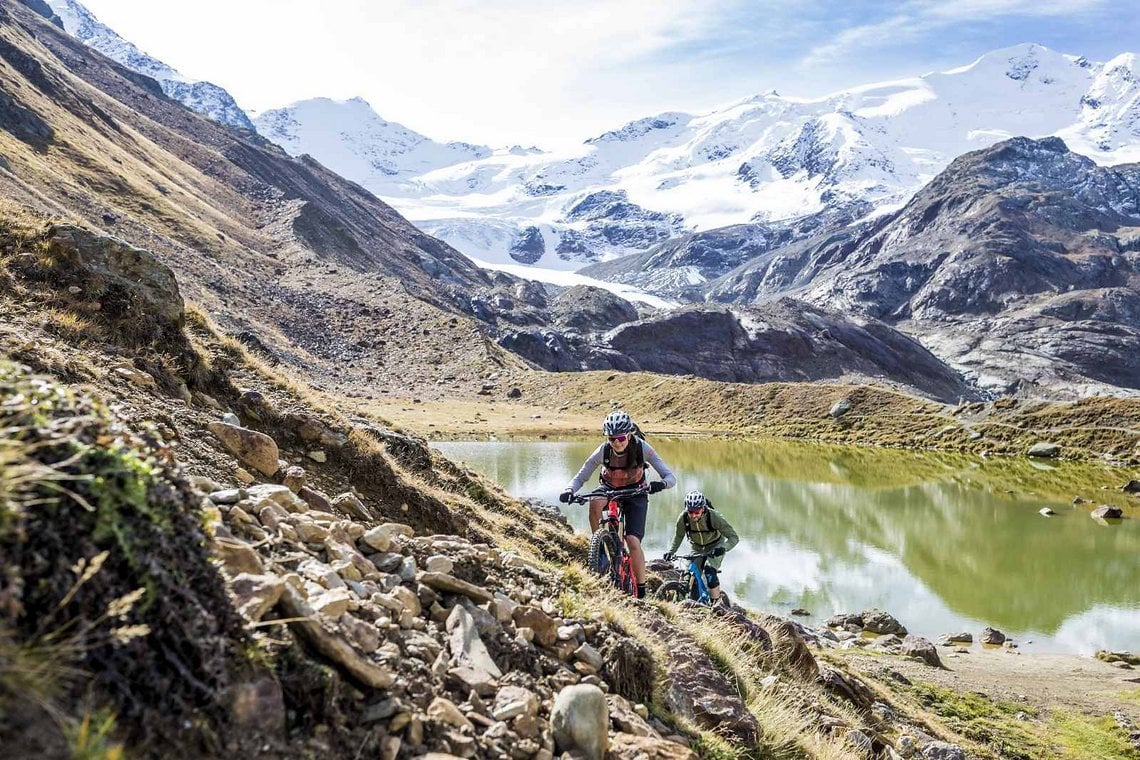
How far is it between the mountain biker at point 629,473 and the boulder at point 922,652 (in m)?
13.3

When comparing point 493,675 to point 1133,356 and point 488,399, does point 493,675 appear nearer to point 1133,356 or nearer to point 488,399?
point 488,399

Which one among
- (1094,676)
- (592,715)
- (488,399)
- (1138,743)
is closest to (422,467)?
(592,715)

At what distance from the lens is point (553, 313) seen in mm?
164875

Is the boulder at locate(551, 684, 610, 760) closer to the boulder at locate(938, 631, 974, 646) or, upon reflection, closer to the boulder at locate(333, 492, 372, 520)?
the boulder at locate(333, 492, 372, 520)

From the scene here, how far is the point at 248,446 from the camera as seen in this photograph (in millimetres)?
8586

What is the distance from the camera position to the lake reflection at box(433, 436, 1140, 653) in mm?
26547

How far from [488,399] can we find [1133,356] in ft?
587

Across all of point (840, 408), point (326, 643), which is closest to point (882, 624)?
point (326, 643)

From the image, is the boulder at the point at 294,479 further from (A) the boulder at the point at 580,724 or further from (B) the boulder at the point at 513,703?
(A) the boulder at the point at 580,724

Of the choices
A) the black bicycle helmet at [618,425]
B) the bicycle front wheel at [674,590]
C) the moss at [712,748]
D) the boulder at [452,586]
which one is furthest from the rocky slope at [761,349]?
the boulder at [452,586]

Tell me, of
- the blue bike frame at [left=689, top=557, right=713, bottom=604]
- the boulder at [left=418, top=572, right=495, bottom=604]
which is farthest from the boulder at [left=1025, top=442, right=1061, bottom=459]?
the boulder at [left=418, top=572, right=495, bottom=604]

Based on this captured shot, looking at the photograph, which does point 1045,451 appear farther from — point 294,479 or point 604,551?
point 294,479

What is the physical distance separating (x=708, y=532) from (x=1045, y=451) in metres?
60.5

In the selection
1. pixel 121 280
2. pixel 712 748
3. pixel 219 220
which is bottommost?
pixel 712 748
